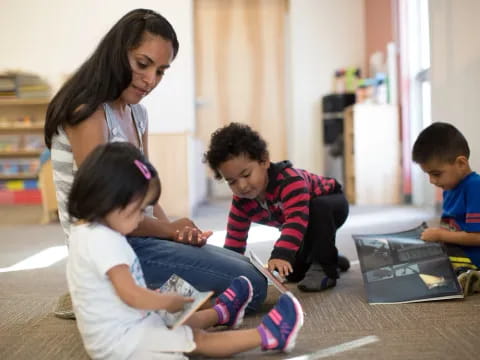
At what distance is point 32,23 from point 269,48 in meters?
2.16

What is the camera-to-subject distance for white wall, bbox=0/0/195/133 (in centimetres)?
443

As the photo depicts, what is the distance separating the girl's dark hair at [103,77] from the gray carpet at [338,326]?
471 mm

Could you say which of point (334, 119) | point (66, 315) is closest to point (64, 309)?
point (66, 315)

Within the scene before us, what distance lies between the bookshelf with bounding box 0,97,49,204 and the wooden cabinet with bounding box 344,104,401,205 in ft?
9.24

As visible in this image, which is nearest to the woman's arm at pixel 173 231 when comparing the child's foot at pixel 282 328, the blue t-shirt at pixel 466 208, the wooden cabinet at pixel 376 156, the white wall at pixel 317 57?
the child's foot at pixel 282 328

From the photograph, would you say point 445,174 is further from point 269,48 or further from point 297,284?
point 269,48

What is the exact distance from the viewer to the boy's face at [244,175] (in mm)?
1412

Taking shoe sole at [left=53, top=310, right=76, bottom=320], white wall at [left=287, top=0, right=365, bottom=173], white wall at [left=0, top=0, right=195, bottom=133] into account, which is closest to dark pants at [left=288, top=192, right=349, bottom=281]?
shoe sole at [left=53, top=310, right=76, bottom=320]

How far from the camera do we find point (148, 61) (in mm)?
1179

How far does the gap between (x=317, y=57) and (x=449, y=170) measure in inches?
137

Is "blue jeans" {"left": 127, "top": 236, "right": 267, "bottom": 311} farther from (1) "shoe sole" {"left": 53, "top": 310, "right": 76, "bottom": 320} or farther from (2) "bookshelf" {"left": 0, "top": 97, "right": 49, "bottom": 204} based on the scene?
(2) "bookshelf" {"left": 0, "top": 97, "right": 49, "bottom": 204}

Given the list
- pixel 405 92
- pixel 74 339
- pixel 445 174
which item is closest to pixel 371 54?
pixel 405 92

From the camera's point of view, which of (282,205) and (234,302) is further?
(282,205)

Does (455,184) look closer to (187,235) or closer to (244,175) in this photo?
(244,175)
